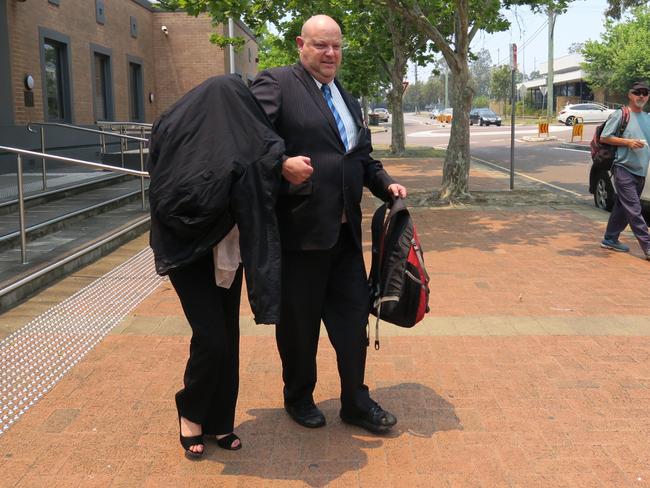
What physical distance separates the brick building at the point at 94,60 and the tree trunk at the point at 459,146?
438 centimetres

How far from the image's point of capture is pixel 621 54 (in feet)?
151

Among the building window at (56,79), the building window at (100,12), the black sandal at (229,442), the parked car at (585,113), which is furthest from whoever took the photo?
the parked car at (585,113)

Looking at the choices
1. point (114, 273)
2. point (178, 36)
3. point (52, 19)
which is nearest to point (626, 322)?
point (114, 273)

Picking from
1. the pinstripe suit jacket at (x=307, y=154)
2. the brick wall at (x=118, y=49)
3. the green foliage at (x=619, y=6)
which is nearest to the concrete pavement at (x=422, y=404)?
the pinstripe suit jacket at (x=307, y=154)

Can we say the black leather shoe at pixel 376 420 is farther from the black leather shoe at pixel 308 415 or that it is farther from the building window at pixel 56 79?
the building window at pixel 56 79

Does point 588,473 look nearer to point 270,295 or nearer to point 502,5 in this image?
point 270,295

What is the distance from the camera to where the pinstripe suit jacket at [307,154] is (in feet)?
10.9

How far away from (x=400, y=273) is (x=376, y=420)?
0.76 meters

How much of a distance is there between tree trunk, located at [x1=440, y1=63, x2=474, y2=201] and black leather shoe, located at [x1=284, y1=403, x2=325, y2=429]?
28.4ft

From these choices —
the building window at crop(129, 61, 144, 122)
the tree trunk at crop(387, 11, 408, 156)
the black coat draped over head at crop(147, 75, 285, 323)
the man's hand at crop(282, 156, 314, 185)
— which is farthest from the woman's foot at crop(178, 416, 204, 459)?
the tree trunk at crop(387, 11, 408, 156)

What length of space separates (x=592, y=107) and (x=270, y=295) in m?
47.5

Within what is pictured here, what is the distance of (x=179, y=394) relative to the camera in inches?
136

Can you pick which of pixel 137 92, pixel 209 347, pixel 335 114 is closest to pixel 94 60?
pixel 137 92

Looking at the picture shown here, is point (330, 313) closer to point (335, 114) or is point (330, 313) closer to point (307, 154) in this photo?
point (307, 154)
